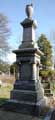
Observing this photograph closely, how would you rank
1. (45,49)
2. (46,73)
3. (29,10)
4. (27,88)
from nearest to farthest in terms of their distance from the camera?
(27,88) < (29,10) < (46,73) < (45,49)

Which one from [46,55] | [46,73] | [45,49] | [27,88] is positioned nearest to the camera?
[27,88]

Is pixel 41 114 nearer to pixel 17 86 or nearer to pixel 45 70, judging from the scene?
pixel 17 86

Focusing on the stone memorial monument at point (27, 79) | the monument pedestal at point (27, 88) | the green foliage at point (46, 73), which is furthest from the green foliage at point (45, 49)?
the monument pedestal at point (27, 88)

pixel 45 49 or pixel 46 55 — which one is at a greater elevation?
pixel 45 49

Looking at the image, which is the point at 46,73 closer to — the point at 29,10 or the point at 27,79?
the point at 27,79

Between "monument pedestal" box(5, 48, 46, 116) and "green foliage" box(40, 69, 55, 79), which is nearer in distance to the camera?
"monument pedestal" box(5, 48, 46, 116)

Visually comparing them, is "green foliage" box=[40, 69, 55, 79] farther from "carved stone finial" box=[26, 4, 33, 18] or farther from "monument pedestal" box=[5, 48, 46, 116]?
"carved stone finial" box=[26, 4, 33, 18]

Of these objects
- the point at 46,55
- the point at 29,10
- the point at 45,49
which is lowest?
the point at 46,55

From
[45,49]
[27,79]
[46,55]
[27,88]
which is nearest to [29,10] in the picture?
[27,79]

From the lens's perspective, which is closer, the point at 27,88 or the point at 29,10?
the point at 27,88

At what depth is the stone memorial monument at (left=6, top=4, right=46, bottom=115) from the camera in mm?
7990

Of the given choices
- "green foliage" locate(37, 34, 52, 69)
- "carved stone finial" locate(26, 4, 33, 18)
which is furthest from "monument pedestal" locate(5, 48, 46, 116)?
"green foliage" locate(37, 34, 52, 69)

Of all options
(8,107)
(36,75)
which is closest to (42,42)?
(36,75)

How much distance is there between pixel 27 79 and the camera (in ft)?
28.5
